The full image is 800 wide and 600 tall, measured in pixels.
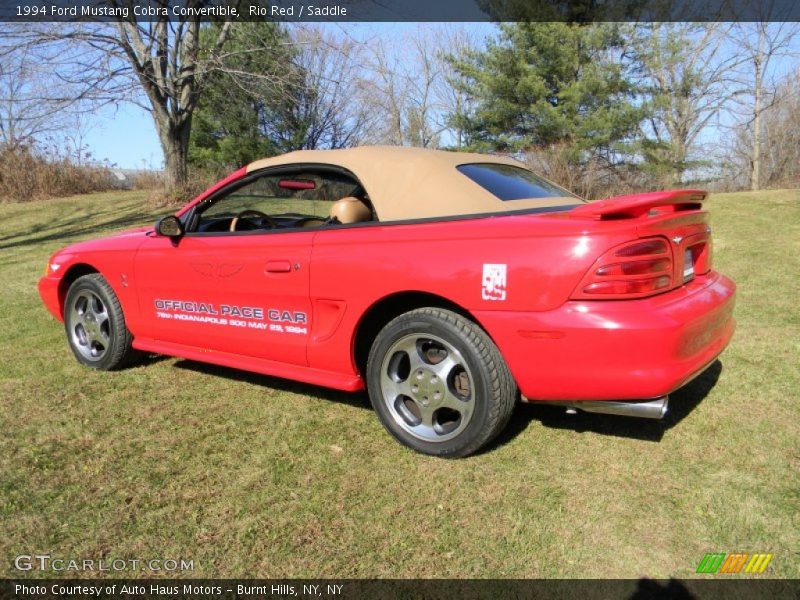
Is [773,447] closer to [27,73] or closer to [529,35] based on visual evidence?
[27,73]

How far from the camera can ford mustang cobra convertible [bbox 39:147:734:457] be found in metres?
2.40

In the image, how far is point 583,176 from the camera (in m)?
17.3

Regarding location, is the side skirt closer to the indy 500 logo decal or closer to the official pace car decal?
the official pace car decal

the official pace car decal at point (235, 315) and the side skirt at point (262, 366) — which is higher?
the official pace car decal at point (235, 315)

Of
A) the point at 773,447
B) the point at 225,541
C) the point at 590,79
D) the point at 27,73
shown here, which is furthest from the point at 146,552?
the point at 590,79

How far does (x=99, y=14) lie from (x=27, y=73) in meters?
2.48

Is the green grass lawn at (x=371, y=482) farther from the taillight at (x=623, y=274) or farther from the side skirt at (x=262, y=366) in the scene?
the taillight at (x=623, y=274)

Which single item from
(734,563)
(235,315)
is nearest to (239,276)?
(235,315)

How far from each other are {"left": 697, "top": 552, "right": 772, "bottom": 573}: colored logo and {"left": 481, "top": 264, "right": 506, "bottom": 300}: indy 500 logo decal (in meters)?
1.24

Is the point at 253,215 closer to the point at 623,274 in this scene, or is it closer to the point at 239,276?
the point at 239,276

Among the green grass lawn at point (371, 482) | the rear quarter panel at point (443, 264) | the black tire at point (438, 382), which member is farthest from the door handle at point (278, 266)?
the green grass lawn at point (371, 482)

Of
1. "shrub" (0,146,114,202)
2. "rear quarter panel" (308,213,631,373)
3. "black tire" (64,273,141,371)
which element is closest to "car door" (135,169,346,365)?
"rear quarter panel" (308,213,631,373)

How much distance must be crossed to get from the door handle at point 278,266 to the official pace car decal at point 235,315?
8.8 inches

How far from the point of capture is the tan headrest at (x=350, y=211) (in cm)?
326
